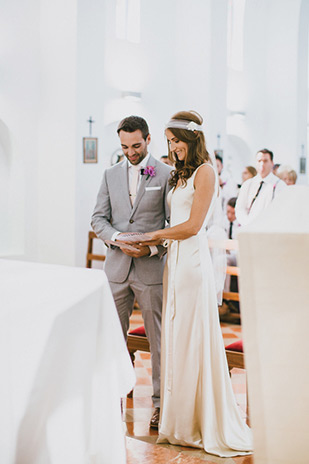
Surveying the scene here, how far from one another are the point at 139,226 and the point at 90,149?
537cm

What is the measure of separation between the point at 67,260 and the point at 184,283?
5.78 meters

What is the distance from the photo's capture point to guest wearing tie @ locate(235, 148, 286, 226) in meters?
7.39

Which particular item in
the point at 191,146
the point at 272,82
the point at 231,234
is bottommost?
the point at 231,234

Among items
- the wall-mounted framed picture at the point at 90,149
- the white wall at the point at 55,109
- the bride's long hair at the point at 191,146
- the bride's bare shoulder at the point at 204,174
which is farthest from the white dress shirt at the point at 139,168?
the wall-mounted framed picture at the point at 90,149

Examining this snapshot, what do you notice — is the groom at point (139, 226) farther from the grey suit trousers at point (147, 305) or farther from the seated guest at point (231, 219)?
the seated guest at point (231, 219)

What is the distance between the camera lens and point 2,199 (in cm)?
888

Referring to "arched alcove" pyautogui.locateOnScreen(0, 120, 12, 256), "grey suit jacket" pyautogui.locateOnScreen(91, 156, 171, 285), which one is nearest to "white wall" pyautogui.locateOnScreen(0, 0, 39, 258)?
"arched alcove" pyautogui.locateOnScreen(0, 120, 12, 256)

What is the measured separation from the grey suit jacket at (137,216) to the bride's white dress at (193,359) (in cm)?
29

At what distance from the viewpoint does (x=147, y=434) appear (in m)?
3.68

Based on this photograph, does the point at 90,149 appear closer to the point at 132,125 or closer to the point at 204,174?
the point at 132,125

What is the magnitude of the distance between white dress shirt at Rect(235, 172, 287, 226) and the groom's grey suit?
373 cm

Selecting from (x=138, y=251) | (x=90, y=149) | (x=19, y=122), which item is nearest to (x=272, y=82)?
(x=90, y=149)

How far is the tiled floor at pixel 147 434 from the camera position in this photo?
300 centimetres

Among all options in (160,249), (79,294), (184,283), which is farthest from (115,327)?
(160,249)
